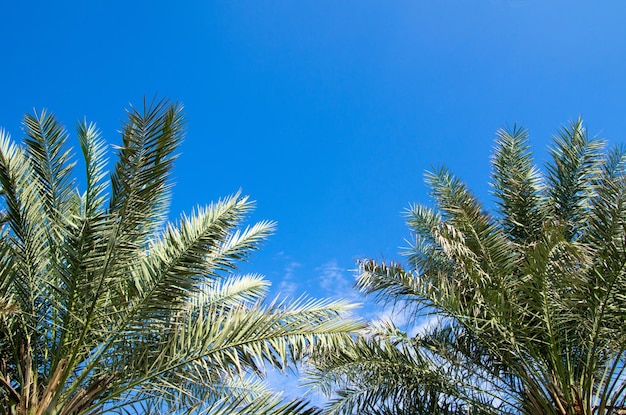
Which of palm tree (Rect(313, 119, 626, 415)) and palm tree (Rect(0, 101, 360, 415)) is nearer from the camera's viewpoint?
palm tree (Rect(0, 101, 360, 415))

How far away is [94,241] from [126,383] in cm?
164

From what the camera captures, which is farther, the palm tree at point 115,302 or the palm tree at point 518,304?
the palm tree at point 518,304

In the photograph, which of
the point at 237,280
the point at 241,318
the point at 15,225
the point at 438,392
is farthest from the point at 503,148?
the point at 15,225

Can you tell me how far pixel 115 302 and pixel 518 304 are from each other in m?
5.62

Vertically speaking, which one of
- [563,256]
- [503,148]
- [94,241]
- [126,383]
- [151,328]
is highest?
[503,148]

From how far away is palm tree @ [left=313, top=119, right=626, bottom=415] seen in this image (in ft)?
25.0

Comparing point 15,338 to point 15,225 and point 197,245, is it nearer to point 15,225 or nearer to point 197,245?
point 15,225

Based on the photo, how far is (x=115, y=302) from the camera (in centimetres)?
662

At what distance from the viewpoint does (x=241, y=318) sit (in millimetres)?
6438

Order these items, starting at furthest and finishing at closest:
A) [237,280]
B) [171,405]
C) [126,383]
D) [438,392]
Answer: [237,280]
[438,392]
[171,405]
[126,383]

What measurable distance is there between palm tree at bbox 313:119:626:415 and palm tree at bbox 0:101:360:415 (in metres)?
2.26

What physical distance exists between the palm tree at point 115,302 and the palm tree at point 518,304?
7.41 ft

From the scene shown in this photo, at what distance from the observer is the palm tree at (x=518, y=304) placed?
761cm

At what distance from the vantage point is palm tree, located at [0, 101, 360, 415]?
6.00m
